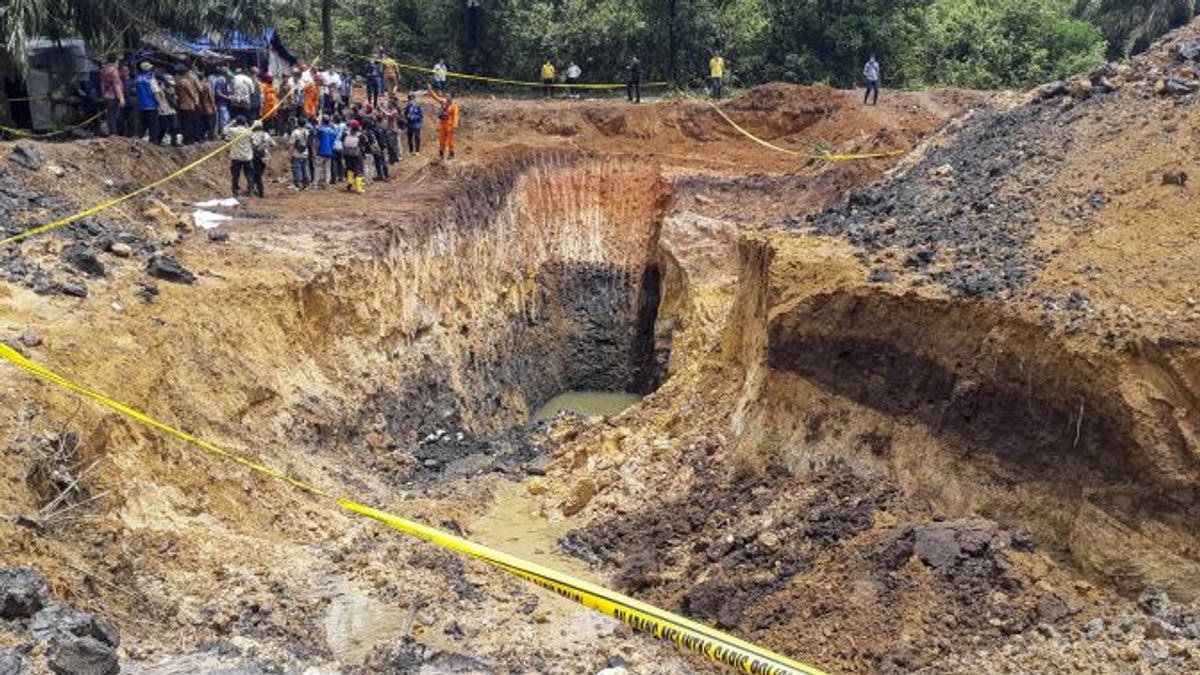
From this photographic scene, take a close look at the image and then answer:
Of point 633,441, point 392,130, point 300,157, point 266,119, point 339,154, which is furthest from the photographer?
point 392,130

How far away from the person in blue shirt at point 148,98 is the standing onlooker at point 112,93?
0.99ft

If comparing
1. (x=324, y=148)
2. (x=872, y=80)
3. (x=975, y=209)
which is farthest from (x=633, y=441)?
(x=872, y=80)

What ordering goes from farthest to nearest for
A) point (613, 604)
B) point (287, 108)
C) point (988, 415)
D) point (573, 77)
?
point (573, 77) → point (287, 108) → point (988, 415) → point (613, 604)

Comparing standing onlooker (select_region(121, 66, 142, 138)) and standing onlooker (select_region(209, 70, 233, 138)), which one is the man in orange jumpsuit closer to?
standing onlooker (select_region(209, 70, 233, 138))

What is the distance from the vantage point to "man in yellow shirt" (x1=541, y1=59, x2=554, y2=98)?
34562mm

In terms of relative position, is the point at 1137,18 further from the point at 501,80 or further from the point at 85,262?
the point at 85,262

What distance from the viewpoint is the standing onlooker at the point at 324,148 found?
74.0ft

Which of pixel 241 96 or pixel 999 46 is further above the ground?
pixel 999 46

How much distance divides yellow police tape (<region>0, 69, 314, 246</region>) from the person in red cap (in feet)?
6.98

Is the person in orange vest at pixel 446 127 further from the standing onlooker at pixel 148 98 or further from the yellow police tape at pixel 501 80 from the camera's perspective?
the yellow police tape at pixel 501 80

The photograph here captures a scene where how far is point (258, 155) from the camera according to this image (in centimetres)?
2098

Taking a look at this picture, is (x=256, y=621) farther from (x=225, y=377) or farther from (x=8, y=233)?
(x=8, y=233)

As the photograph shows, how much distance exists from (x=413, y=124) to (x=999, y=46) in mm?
18117

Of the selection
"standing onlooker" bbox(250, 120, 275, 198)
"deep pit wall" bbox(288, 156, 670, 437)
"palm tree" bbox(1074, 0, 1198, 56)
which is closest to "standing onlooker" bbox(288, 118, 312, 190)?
"standing onlooker" bbox(250, 120, 275, 198)
